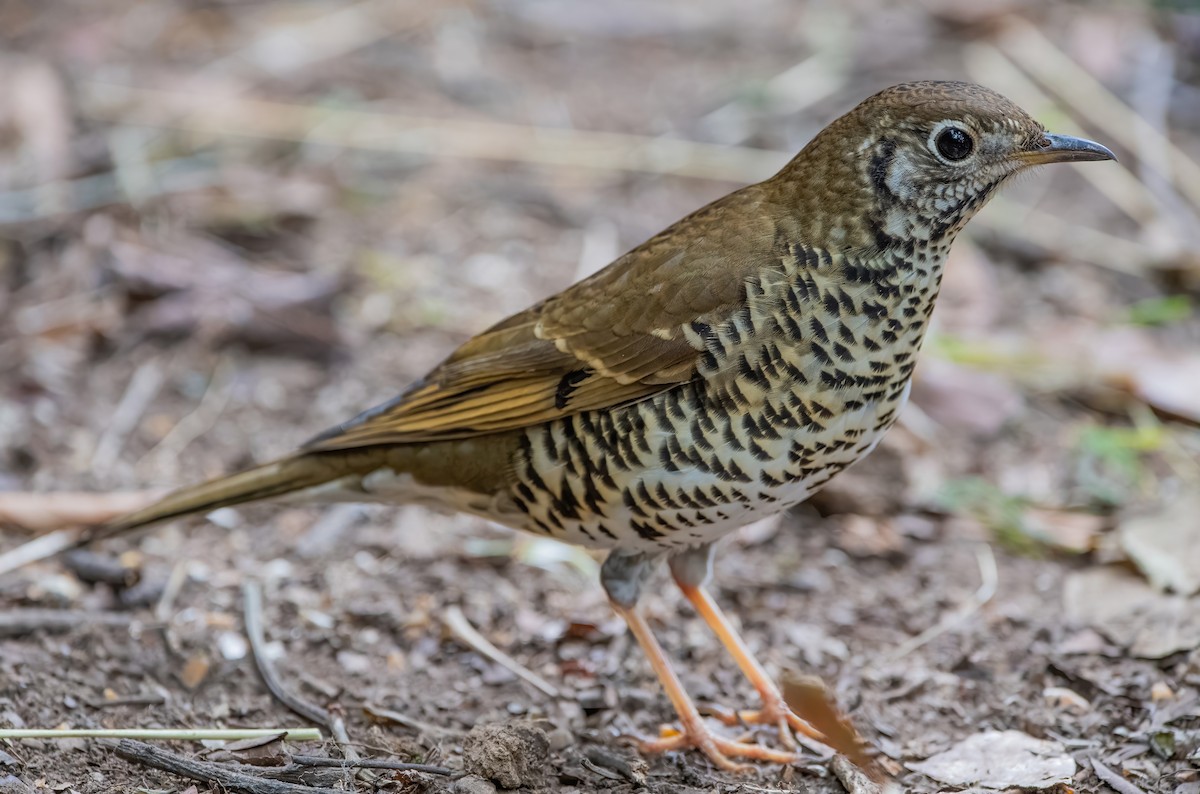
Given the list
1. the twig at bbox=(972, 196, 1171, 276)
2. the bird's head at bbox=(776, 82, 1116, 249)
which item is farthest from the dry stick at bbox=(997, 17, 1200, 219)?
the bird's head at bbox=(776, 82, 1116, 249)

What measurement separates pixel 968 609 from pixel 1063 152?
5.63ft

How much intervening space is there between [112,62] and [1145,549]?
20.4ft

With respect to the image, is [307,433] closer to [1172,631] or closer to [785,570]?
[785,570]

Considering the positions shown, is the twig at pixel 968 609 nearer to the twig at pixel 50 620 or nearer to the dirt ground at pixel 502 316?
the dirt ground at pixel 502 316

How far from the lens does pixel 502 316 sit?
6.02 meters

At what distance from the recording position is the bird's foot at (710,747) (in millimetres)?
3854

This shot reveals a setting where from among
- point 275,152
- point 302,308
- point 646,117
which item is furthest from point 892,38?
point 302,308

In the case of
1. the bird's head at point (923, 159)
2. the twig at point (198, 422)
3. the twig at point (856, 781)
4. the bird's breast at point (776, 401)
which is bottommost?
the twig at point (856, 781)

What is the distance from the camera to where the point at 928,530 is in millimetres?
5016

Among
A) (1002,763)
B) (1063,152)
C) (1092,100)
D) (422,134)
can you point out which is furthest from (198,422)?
(1092,100)

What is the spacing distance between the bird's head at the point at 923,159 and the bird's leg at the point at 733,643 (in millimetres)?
1150

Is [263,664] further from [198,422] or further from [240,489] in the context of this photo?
[198,422]

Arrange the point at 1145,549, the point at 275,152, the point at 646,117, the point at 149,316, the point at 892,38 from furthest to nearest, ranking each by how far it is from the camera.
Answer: the point at 892,38 → the point at 646,117 → the point at 275,152 → the point at 149,316 → the point at 1145,549

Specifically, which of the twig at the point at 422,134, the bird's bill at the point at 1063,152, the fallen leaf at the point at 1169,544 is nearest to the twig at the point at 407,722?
the bird's bill at the point at 1063,152
